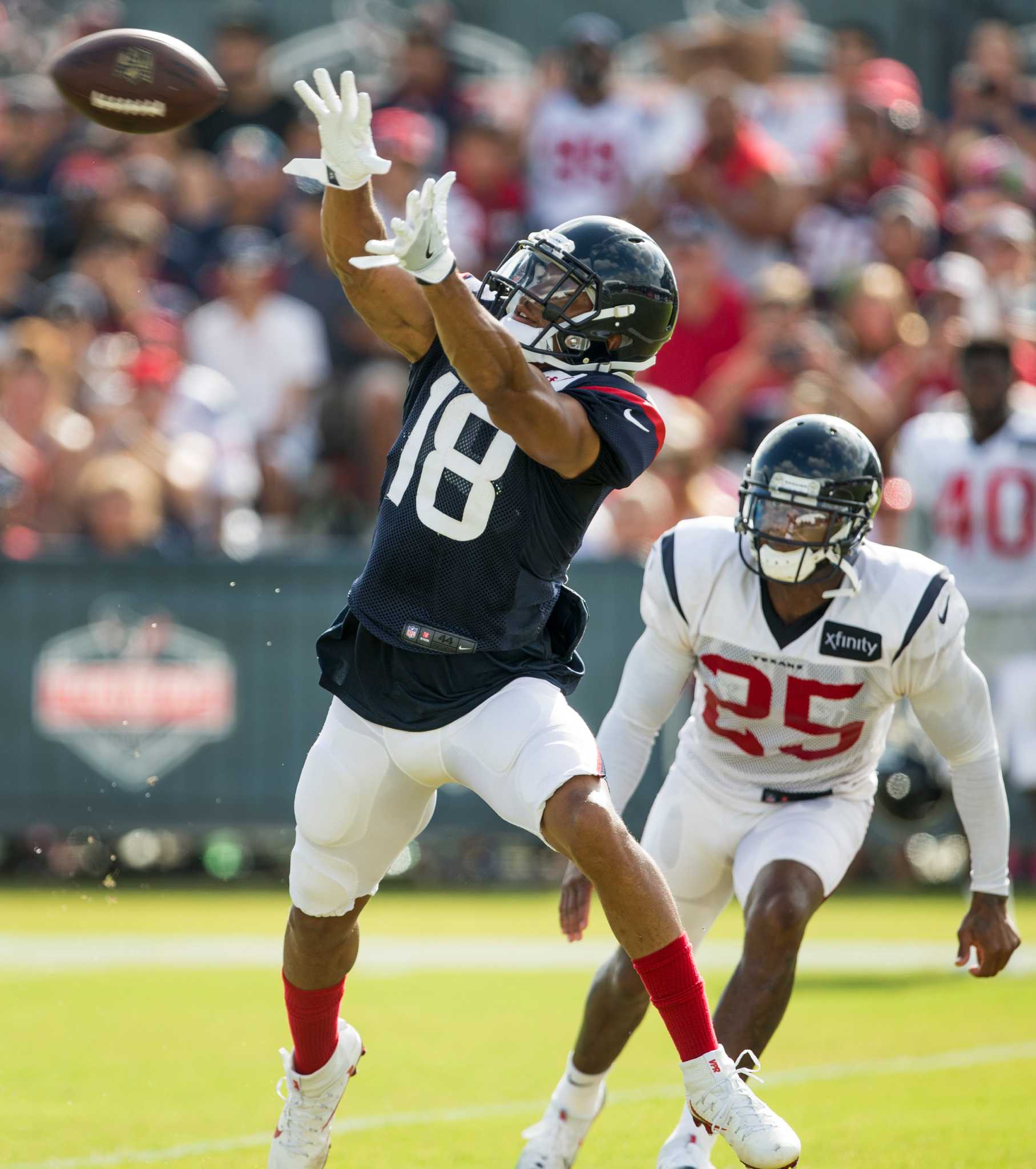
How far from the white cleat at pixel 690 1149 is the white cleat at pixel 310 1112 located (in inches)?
29.3

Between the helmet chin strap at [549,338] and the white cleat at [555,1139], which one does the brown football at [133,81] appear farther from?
the white cleat at [555,1139]

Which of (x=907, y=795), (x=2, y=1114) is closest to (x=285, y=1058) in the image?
(x=2, y=1114)

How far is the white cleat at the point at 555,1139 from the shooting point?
420 cm

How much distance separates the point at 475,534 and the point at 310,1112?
1.35m

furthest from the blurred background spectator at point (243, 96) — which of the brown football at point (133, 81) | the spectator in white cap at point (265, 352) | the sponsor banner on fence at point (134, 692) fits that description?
the brown football at point (133, 81)

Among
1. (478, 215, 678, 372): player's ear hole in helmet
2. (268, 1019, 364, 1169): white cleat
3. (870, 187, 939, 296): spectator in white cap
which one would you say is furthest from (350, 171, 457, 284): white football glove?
(870, 187, 939, 296): spectator in white cap

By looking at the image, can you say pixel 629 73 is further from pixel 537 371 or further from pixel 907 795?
pixel 537 371

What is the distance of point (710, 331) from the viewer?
10.0 m

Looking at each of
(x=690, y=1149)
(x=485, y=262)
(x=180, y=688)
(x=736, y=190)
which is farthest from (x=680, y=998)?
(x=485, y=262)

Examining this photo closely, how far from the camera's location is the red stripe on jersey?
12.7 feet

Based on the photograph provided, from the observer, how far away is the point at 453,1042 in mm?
5855

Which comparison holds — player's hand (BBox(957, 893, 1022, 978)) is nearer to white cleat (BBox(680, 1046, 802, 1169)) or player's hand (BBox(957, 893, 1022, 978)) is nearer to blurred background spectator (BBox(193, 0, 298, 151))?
white cleat (BBox(680, 1046, 802, 1169))

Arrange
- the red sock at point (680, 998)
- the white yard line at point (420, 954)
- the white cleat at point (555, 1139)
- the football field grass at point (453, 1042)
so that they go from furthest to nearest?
the white yard line at point (420, 954) → the football field grass at point (453, 1042) → the white cleat at point (555, 1139) → the red sock at point (680, 998)

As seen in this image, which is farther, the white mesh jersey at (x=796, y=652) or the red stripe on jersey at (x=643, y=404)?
the white mesh jersey at (x=796, y=652)
